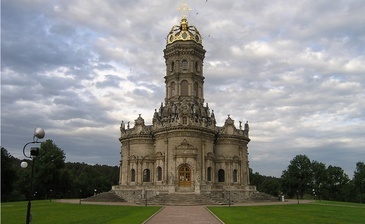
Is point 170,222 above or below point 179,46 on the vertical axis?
below

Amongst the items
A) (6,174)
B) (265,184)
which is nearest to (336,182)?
(265,184)

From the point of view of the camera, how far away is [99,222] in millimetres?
20641

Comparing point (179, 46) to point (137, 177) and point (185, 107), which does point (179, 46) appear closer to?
point (185, 107)

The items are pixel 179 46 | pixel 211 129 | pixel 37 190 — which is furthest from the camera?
pixel 37 190

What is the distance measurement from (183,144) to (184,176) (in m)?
4.11

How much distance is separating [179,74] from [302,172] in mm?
36243

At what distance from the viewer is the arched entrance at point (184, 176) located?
1768 inches

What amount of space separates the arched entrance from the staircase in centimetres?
344

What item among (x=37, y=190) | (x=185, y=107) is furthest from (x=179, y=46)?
(x=37, y=190)

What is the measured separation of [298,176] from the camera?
239 ft

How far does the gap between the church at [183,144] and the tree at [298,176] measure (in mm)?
23518

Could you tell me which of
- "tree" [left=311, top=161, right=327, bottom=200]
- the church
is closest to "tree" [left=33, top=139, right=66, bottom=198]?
the church

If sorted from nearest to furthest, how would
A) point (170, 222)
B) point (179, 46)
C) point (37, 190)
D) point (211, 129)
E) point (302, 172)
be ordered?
point (170, 222)
point (211, 129)
point (179, 46)
point (37, 190)
point (302, 172)

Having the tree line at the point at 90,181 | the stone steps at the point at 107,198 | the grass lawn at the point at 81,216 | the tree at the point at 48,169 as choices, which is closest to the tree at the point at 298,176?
the tree line at the point at 90,181
